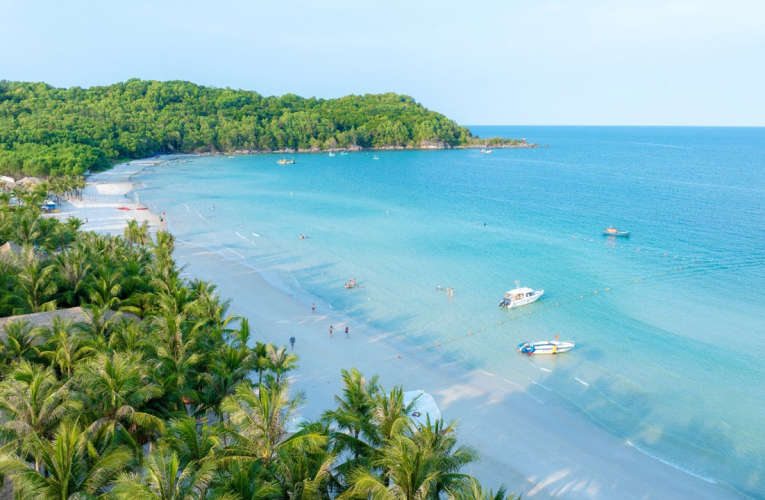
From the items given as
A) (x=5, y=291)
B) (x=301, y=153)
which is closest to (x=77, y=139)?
(x=301, y=153)

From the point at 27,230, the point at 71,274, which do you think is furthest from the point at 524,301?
the point at 27,230

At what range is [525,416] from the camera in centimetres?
2209

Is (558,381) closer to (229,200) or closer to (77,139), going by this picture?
(229,200)

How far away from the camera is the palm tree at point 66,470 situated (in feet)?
33.0

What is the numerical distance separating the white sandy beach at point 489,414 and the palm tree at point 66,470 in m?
10.2

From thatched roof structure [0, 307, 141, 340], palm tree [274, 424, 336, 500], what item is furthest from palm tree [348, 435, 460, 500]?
thatched roof structure [0, 307, 141, 340]

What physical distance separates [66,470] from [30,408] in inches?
133

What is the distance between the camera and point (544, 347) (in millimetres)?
27688

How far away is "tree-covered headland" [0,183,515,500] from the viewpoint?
418 inches

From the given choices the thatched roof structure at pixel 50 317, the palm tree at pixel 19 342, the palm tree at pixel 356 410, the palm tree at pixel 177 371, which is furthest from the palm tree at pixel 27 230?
the palm tree at pixel 356 410

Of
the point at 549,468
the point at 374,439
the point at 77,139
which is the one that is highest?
the point at 77,139

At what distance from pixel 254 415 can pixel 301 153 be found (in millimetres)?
154860

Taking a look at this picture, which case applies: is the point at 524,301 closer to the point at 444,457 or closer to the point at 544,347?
the point at 544,347

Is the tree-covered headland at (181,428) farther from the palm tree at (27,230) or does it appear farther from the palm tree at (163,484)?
the palm tree at (27,230)
